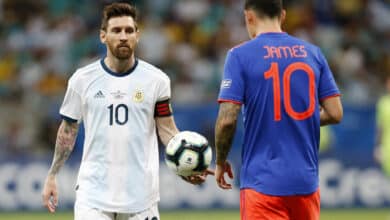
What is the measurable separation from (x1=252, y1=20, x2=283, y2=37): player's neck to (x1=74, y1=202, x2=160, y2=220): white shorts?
59.8 inches

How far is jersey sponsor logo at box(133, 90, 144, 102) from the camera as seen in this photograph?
7887mm

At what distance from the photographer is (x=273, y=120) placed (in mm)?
7180

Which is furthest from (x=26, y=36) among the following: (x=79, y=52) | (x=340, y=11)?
(x=340, y=11)

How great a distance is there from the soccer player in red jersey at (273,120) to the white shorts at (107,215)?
82 centimetres

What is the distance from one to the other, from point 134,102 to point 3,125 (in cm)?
960

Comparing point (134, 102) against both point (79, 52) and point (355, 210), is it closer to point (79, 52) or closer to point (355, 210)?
point (355, 210)

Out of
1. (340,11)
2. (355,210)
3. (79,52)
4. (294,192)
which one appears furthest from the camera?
(340,11)

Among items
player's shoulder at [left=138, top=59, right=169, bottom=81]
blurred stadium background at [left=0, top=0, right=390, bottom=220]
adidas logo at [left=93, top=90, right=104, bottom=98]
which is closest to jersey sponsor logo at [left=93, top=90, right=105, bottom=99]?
adidas logo at [left=93, top=90, right=104, bottom=98]

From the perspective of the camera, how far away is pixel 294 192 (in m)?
7.20

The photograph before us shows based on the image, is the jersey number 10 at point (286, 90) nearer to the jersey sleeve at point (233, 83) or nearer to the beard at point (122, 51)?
the jersey sleeve at point (233, 83)

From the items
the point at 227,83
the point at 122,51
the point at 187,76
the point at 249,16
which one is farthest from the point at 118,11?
the point at 187,76

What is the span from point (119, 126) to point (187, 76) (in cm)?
1050

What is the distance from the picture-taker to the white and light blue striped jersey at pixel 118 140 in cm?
780

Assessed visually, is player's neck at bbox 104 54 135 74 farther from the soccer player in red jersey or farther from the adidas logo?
the soccer player in red jersey
